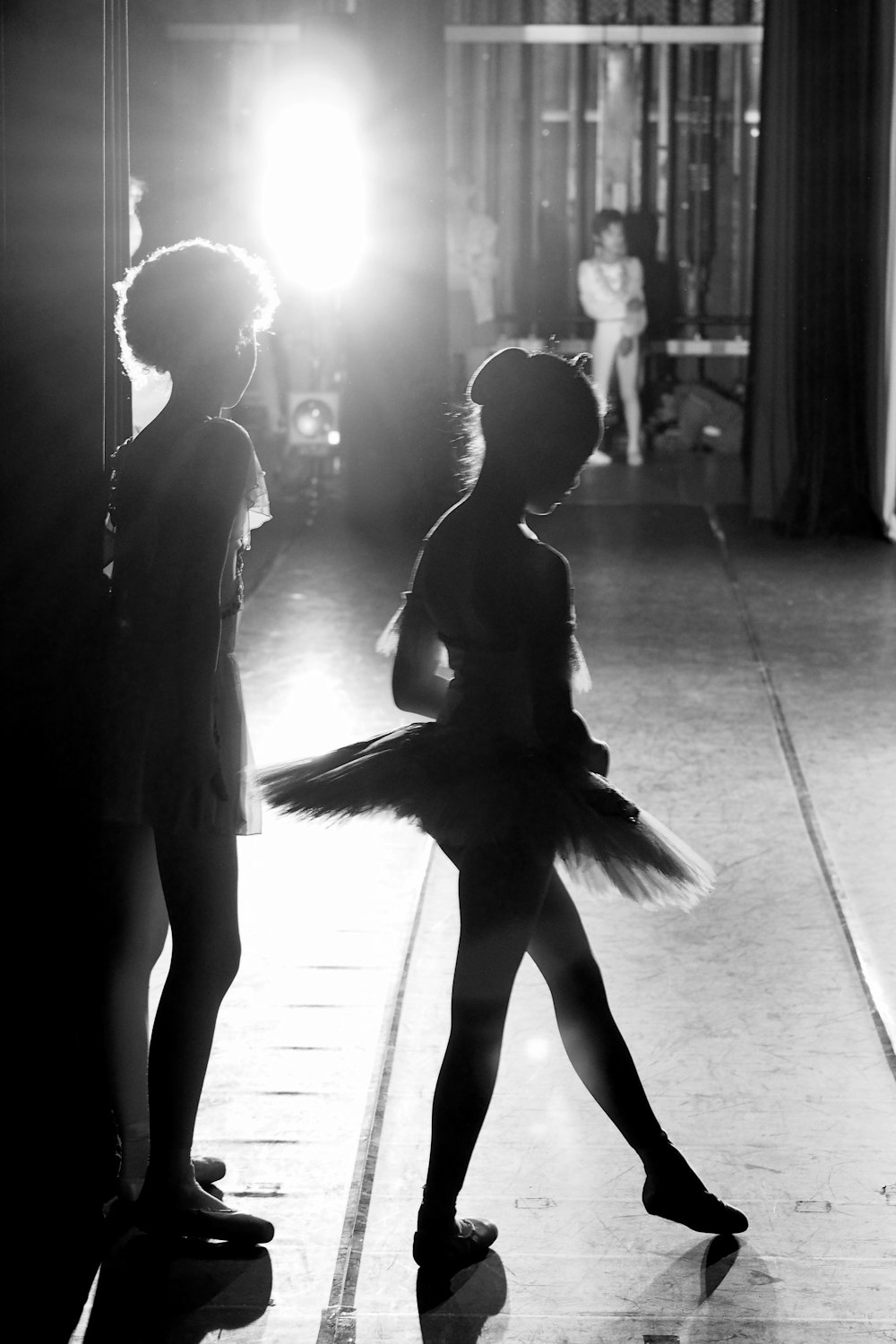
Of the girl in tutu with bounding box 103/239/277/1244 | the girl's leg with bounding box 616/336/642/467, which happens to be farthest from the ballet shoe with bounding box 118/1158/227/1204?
the girl's leg with bounding box 616/336/642/467

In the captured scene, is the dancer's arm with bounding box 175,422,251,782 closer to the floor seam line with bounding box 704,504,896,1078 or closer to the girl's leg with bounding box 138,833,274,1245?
the girl's leg with bounding box 138,833,274,1245

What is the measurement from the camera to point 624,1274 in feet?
7.27

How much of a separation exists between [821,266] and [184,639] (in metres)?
7.36

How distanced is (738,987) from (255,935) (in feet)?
3.28

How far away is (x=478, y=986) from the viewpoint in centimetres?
210

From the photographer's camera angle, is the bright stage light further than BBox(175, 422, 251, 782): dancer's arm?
Yes

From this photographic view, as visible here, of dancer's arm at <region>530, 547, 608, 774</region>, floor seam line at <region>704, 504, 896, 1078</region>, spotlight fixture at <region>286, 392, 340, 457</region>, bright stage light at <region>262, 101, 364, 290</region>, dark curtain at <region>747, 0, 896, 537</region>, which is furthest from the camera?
spotlight fixture at <region>286, 392, 340, 457</region>

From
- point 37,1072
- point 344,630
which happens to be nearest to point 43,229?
point 37,1072

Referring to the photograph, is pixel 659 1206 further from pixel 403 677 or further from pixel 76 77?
pixel 76 77

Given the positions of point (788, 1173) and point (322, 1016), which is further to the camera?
point (322, 1016)

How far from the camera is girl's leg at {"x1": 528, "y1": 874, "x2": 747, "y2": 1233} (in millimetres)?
2170

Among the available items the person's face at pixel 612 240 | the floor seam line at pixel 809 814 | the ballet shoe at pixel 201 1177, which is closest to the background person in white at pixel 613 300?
the person's face at pixel 612 240

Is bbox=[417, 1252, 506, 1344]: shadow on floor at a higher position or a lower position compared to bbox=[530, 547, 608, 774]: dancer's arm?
lower

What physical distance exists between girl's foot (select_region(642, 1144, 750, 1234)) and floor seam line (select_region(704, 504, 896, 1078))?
2.26 feet
